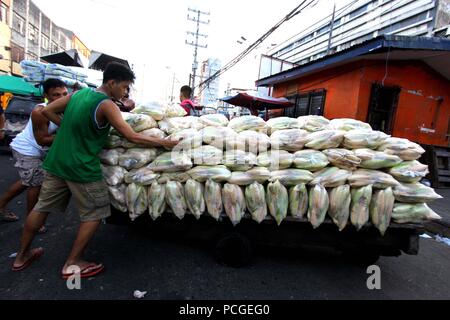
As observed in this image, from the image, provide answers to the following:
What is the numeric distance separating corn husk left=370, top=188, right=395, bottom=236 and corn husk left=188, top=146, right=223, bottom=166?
141cm

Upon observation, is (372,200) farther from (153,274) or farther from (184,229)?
(153,274)

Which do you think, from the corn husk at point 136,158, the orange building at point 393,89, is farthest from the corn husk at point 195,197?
the orange building at point 393,89

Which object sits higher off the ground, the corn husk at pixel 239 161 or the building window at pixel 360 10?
the building window at pixel 360 10

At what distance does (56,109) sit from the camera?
244cm

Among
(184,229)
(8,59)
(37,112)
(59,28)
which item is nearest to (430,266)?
(184,229)

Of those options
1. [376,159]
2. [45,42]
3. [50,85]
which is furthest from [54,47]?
[376,159]

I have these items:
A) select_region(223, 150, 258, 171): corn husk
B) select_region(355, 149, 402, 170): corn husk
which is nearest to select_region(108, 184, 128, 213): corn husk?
select_region(223, 150, 258, 171): corn husk

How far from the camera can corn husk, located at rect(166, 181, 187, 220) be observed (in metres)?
2.46

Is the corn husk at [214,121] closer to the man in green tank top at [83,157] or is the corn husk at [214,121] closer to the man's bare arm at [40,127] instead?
the man in green tank top at [83,157]

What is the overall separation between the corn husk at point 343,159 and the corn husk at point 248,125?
0.67 meters

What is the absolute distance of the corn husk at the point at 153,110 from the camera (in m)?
2.71

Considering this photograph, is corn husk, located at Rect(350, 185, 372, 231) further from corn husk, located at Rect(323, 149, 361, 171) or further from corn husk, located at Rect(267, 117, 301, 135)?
corn husk, located at Rect(267, 117, 301, 135)

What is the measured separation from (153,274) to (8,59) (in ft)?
91.3

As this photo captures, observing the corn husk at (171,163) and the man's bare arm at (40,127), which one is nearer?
the corn husk at (171,163)
